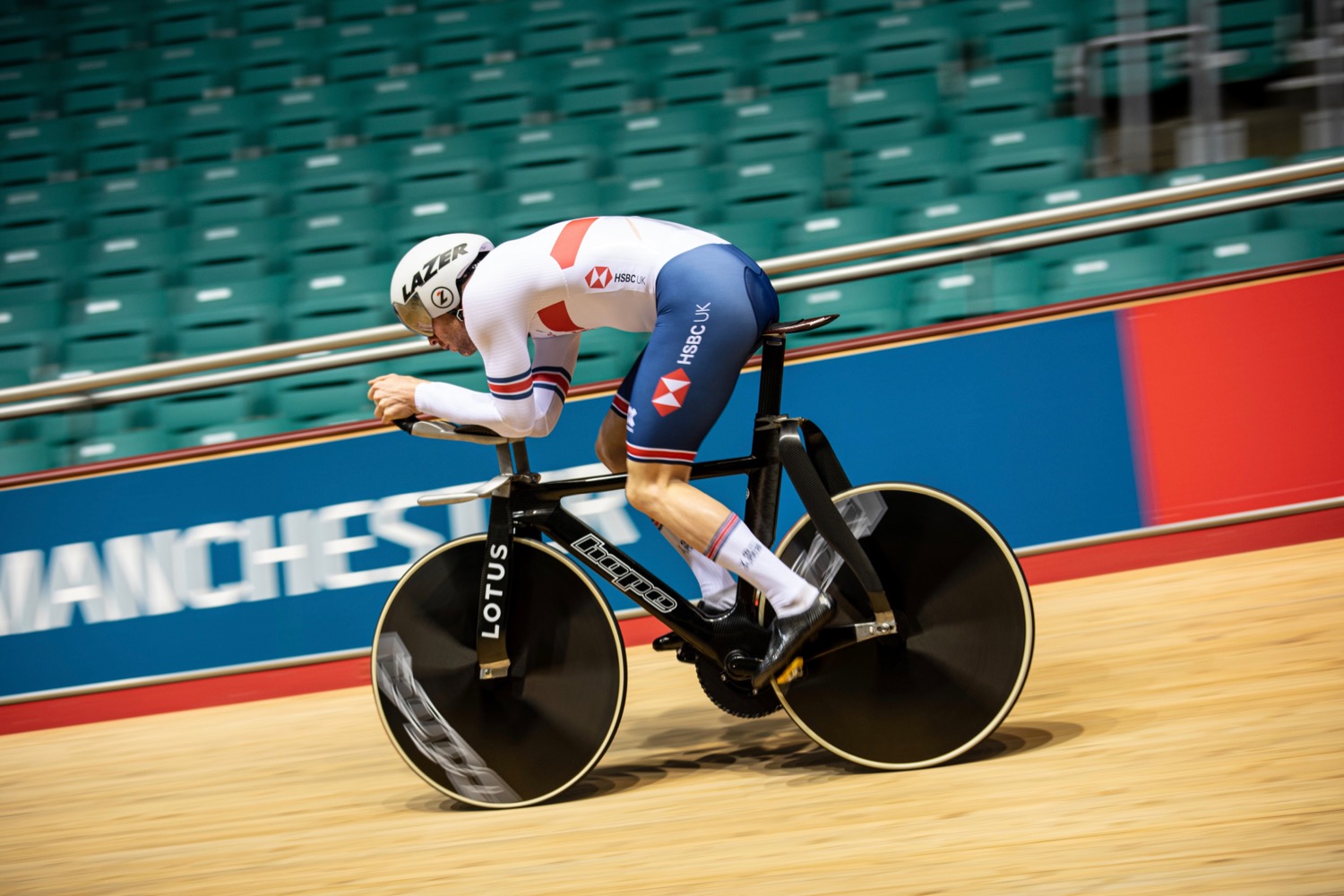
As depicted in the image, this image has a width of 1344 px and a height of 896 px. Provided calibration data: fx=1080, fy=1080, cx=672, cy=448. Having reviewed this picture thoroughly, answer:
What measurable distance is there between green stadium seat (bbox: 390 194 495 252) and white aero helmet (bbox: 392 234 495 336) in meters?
3.76

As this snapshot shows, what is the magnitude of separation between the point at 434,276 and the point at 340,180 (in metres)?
4.74

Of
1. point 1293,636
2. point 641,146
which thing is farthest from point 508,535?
point 641,146

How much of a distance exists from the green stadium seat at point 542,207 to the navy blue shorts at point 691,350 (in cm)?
370

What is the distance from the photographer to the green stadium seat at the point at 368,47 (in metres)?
8.09

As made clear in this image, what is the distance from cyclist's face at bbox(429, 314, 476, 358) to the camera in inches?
111

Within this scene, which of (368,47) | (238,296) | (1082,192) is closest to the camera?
(1082,192)

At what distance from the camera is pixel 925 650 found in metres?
2.71

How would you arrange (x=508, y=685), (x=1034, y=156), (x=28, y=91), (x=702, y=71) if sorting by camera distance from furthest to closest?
(x=28, y=91) < (x=702, y=71) < (x=1034, y=156) < (x=508, y=685)

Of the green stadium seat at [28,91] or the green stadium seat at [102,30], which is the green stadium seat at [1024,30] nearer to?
the green stadium seat at [102,30]

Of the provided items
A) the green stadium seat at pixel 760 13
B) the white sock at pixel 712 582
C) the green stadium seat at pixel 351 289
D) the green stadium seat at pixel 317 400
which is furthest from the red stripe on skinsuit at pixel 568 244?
the green stadium seat at pixel 760 13

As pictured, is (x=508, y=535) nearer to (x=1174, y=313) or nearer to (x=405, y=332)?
(x=405, y=332)

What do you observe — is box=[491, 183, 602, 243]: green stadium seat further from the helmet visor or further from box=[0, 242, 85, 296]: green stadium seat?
the helmet visor

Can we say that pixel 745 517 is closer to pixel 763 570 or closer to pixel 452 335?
pixel 763 570

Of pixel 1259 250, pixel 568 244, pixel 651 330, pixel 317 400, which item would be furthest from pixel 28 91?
pixel 1259 250
